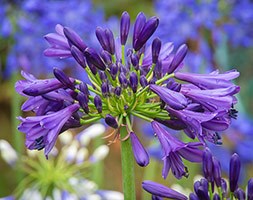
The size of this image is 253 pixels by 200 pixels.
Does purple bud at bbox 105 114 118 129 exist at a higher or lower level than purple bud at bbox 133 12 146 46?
lower

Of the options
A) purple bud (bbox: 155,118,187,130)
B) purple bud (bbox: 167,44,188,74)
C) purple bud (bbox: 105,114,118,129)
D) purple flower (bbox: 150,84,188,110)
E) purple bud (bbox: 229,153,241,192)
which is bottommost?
purple bud (bbox: 229,153,241,192)

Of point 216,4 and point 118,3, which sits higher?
point 118,3

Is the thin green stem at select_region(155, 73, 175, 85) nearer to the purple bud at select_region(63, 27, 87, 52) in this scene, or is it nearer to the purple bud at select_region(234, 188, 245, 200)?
the purple bud at select_region(63, 27, 87, 52)

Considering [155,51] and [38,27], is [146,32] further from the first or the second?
[38,27]

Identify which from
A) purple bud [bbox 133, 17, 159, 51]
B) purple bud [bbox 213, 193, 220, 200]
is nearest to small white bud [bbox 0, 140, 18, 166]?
purple bud [bbox 133, 17, 159, 51]

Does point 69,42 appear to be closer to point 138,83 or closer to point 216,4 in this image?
point 138,83

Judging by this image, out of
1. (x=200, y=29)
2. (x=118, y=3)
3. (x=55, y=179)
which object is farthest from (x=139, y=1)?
(x=55, y=179)

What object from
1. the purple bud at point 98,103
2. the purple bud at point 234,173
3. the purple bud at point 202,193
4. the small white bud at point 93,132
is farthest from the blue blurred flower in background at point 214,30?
the purple bud at point 98,103

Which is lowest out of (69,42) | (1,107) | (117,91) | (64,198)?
(64,198)

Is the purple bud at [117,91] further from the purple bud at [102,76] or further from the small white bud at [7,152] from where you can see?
the small white bud at [7,152]
